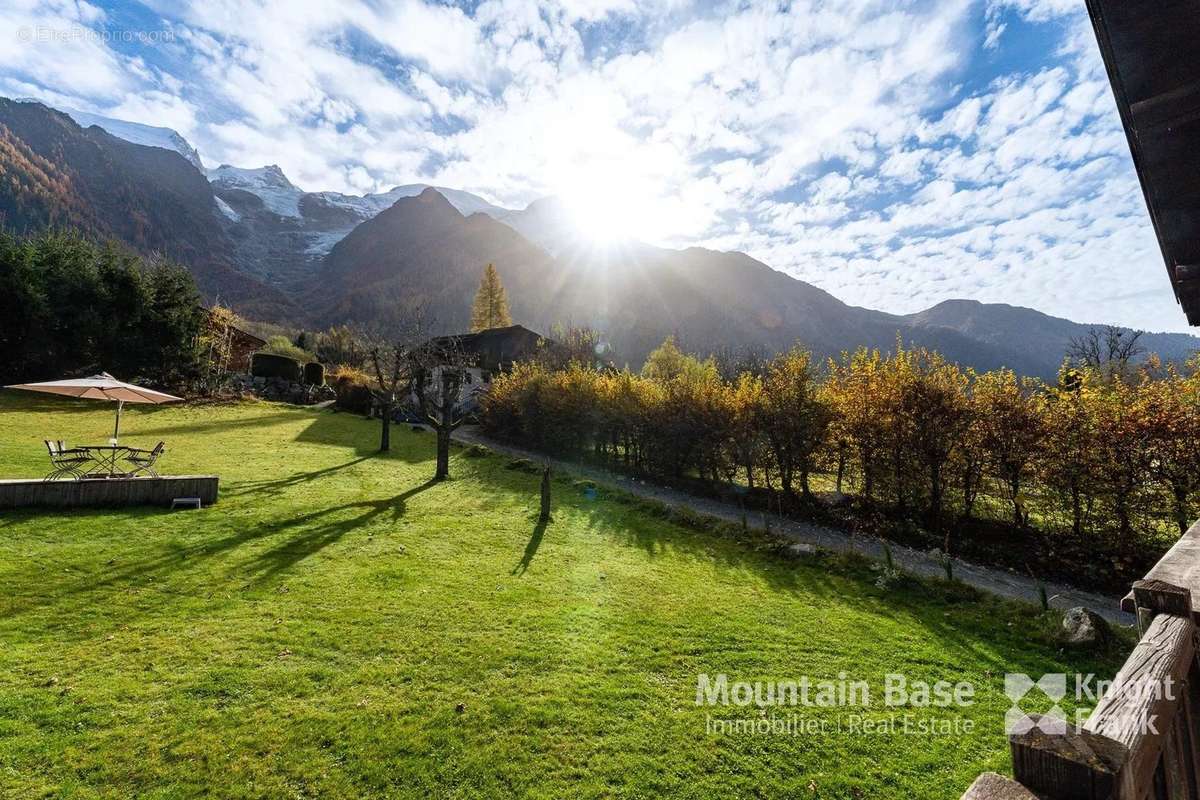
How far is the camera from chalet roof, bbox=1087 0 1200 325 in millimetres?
1757

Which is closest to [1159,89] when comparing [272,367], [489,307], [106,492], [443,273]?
[106,492]

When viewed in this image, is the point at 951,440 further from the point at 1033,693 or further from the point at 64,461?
the point at 64,461

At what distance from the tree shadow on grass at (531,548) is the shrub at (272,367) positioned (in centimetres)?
3157

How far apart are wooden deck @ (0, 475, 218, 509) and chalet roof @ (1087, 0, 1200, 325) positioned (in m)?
14.0

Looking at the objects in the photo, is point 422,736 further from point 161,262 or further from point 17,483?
point 161,262

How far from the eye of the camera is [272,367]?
112ft

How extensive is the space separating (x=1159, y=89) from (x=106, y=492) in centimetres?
1483

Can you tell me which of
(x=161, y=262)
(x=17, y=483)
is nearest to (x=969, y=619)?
(x=17, y=483)

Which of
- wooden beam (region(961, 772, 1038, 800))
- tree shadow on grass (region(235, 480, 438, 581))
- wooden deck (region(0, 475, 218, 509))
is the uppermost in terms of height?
wooden beam (region(961, 772, 1038, 800))

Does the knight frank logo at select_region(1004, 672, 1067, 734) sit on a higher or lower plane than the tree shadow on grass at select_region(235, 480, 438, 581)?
lower

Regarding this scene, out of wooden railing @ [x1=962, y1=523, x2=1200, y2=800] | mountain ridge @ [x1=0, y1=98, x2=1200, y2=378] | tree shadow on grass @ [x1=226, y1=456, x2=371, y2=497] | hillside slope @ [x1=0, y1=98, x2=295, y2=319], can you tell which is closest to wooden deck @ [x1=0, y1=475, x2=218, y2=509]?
tree shadow on grass @ [x1=226, y1=456, x2=371, y2=497]

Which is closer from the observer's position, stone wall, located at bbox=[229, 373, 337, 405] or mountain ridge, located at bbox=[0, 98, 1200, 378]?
stone wall, located at bbox=[229, 373, 337, 405]

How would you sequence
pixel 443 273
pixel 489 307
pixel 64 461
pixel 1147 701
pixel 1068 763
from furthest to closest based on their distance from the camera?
pixel 443 273, pixel 489 307, pixel 64 461, pixel 1147 701, pixel 1068 763

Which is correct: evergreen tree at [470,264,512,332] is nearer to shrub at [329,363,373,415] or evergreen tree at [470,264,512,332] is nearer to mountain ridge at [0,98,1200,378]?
shrub at [329,363,373,415]
